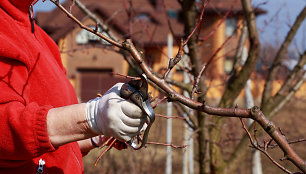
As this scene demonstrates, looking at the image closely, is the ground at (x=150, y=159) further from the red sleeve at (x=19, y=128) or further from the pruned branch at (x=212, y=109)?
the red sleeve at (x=19, y=128)

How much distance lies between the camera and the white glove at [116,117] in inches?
55.6

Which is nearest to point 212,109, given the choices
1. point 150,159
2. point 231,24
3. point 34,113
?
point 34,113

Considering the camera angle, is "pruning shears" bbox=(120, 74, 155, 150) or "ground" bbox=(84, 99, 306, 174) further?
"ground" bbox=(84, 99, 306, 174)

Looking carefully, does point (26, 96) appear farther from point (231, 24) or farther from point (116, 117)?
point (231, 24)

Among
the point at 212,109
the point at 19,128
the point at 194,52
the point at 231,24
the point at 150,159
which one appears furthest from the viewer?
the point at 150,159

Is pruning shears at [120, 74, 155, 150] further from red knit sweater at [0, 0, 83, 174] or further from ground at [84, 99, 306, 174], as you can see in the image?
ground at [84, 99, 306, 174]

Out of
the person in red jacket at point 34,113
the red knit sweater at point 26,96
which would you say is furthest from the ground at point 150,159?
the person in red jacket at point 34,113

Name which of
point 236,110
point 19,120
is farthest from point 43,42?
point 236,110

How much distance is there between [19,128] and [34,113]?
8 centimetres

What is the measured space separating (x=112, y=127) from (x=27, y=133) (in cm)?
31

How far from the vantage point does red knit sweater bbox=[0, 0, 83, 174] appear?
1.42 m

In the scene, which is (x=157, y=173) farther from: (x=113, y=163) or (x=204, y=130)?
(x=204, y=130)

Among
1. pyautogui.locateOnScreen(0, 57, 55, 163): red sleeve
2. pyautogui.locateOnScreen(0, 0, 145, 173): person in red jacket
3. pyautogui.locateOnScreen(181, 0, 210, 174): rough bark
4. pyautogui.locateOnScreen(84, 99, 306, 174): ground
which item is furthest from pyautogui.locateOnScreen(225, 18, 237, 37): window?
pyautogui.locateOnScreen(0, 57, 55, 163): red sleeve

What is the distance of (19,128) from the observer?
1401 mm
